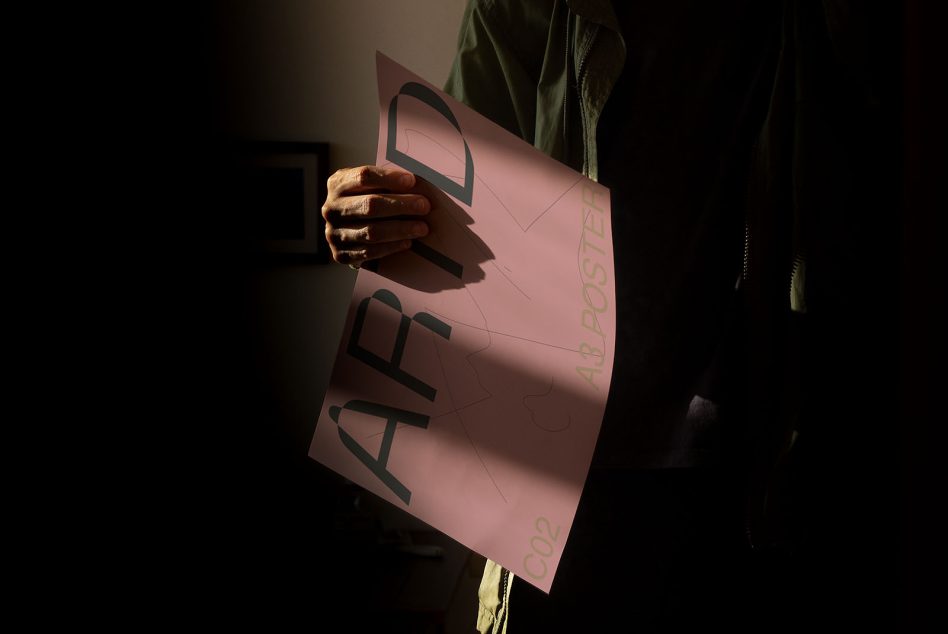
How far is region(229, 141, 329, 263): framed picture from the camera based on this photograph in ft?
5.80

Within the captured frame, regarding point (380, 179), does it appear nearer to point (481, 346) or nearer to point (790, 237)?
point (481, 346)

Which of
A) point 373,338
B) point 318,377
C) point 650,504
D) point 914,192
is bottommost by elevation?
point 318,377

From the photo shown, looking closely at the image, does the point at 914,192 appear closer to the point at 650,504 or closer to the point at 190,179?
the point at 650,504

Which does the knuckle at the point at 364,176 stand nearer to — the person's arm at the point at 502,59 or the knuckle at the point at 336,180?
the knuckle at the point at 336,180

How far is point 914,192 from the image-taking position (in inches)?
25.2

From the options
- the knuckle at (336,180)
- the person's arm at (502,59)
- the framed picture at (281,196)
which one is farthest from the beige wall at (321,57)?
the knuckle at (336,180)

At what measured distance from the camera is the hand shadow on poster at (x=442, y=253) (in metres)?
0.52

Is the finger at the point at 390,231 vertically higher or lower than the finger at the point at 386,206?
lower

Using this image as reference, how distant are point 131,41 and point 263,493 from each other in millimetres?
1178

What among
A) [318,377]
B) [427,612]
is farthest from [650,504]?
[318,377]

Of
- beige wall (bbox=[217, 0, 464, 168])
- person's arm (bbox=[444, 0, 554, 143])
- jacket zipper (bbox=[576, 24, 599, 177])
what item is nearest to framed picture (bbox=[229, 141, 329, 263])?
beige wall (bbox=[217, 0, 464, 168])

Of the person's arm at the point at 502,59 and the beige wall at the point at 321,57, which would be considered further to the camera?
the beige wall at the point at 321,57

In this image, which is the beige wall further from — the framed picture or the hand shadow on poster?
the hand shadow on poster

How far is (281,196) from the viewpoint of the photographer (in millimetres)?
1798
